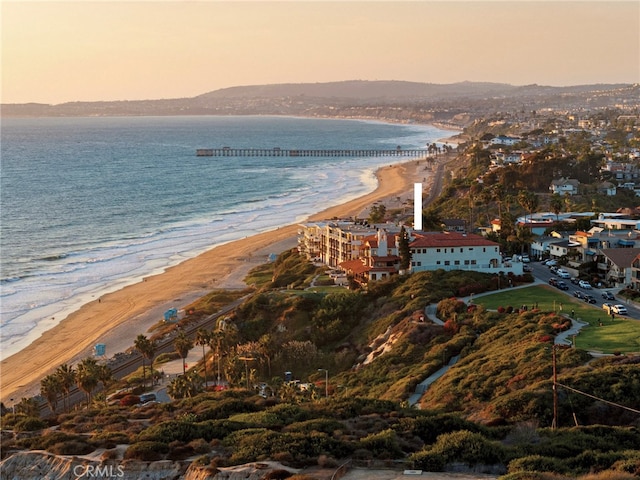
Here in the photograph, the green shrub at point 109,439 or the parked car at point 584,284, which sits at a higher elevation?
the green shrub at point 109,439

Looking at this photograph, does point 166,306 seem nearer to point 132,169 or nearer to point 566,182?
point 566,182

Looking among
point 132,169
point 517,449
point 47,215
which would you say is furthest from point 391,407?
point 132,169

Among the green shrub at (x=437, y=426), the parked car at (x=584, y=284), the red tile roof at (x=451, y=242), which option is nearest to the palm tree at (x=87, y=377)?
the green shrub at (x=437, y=426)

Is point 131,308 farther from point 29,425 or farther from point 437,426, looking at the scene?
point 437,426

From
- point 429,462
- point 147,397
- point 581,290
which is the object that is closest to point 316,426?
point 429,462

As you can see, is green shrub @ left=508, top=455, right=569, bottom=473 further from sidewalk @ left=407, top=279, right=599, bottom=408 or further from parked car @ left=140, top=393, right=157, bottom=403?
parked car @ left=140, top=393, right=157, bottom=403

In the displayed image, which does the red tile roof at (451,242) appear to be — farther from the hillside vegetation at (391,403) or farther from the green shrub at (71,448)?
the green shrub at (71,448)
